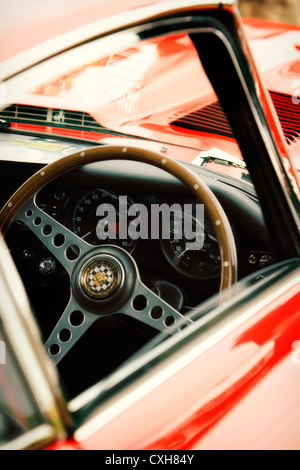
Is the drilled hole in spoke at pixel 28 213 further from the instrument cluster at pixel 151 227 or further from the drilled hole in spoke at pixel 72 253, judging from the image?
the instrument cluster at pixel 151 227

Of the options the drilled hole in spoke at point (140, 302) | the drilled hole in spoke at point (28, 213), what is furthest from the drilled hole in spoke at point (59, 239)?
the drilled hole in spoke at point (140, 302)

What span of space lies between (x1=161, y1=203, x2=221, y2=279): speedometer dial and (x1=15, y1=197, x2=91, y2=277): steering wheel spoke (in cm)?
54

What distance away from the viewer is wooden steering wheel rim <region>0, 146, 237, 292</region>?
4.89ft

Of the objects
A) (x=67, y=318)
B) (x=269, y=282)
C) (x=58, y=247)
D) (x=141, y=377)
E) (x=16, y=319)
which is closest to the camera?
(x=16, y=319)

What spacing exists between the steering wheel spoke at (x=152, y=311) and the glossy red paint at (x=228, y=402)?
512 mm

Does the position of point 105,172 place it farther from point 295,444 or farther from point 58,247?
point 295,444

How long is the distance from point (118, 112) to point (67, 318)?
202 cm

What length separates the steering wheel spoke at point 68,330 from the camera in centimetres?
163

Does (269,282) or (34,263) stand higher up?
(34,263)

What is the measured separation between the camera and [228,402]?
0.88 meters

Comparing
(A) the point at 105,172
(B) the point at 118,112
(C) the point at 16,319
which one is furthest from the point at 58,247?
(B) the point at 118,112

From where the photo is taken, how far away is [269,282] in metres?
1.33

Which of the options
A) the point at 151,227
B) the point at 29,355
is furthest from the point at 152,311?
the point at 29,355

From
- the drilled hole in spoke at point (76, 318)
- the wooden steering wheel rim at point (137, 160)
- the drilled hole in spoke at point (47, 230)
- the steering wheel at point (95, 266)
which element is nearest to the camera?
the wooden steering wheel rim at point (137, 160)
